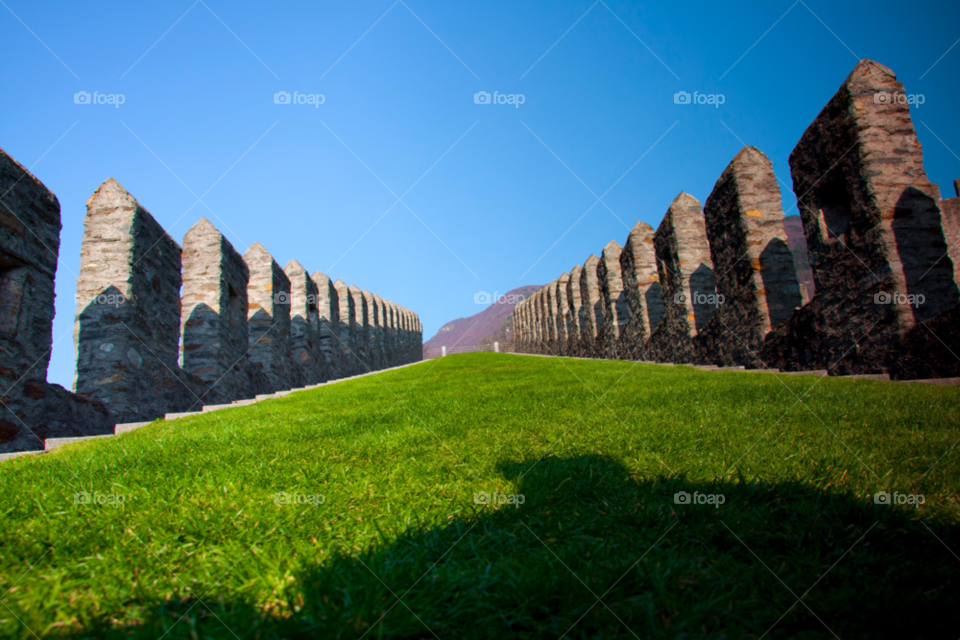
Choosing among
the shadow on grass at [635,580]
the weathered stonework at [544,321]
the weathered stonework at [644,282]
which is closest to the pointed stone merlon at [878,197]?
the shadow on grass at [635,580]

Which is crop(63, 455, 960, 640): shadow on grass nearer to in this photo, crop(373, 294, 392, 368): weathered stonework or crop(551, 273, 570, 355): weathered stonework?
crop(551, 273, 570, 355): weathered stonework

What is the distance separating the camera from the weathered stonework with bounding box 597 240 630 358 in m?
17.7

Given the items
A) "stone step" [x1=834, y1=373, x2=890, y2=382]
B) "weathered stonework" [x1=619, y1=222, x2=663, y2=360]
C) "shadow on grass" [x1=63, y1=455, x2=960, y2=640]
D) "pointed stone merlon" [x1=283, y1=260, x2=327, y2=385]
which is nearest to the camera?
"shadow on grass" [x1=63, y1=455, x2=960, y2=640]

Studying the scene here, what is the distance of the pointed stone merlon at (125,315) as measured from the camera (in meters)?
7.27

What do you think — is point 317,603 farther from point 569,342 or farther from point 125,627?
point 569,342

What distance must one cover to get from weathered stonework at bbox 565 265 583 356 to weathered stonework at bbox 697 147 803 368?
12898mm

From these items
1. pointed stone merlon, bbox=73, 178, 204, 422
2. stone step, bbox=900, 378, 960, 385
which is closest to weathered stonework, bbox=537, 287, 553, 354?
pointed stone merlon, bbox=73, 178, 204, 422

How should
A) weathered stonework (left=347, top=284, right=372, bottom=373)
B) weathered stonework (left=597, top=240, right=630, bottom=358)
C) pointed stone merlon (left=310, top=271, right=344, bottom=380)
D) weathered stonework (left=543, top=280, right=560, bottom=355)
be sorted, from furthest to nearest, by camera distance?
weathered stonework (left=543, top=280, right=560, bottom=355) < weathered stonework (left=347, top=284, right=372, bottom=373) < pointed stone merlon (left=310, top=271, right=344, bottom=380) < weathered stonework (left=597, top=240, right=630, bottom=358)

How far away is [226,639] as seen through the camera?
1.31 metres

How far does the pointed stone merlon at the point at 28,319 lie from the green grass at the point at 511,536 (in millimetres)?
Result: 2930

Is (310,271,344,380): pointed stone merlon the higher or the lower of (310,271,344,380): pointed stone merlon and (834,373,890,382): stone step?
the higher

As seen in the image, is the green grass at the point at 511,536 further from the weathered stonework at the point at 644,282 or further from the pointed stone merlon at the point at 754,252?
the weathered stonework at the point at 644,282

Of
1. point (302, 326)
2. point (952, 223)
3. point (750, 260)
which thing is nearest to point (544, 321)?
point (302, 326)

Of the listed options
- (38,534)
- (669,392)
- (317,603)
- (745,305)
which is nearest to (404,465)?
(317,603)
